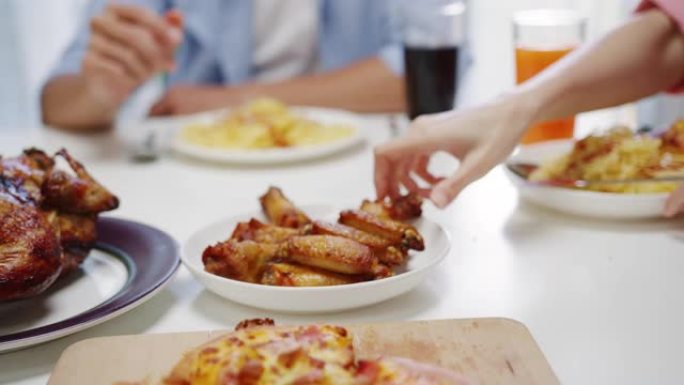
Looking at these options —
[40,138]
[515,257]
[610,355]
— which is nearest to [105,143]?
[40,138]

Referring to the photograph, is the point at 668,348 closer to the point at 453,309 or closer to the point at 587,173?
the point at 453,309

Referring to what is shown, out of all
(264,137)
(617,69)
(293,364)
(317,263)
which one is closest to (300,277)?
(317,263)

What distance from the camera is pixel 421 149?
1.20 m

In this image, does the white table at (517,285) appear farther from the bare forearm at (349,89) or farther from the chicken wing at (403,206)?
the bare forearm at (349,89)

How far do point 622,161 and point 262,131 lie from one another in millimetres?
729

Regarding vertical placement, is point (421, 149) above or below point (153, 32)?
below

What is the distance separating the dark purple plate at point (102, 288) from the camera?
84 centimetres

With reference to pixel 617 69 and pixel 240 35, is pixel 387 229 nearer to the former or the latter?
pixel 617 69

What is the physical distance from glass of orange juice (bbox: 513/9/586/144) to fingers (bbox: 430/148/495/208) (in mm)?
494

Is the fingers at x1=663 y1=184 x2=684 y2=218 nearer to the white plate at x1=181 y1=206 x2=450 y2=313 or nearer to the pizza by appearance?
the white plate at x1=181 y1=206 x2=450 y2=313

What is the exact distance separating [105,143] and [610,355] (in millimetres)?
1284

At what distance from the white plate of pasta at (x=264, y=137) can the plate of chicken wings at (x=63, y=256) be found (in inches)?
18.3

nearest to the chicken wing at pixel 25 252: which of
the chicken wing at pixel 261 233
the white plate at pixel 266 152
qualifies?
the chicken wing at pixel 261 233

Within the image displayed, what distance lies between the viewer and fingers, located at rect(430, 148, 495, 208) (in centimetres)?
111
